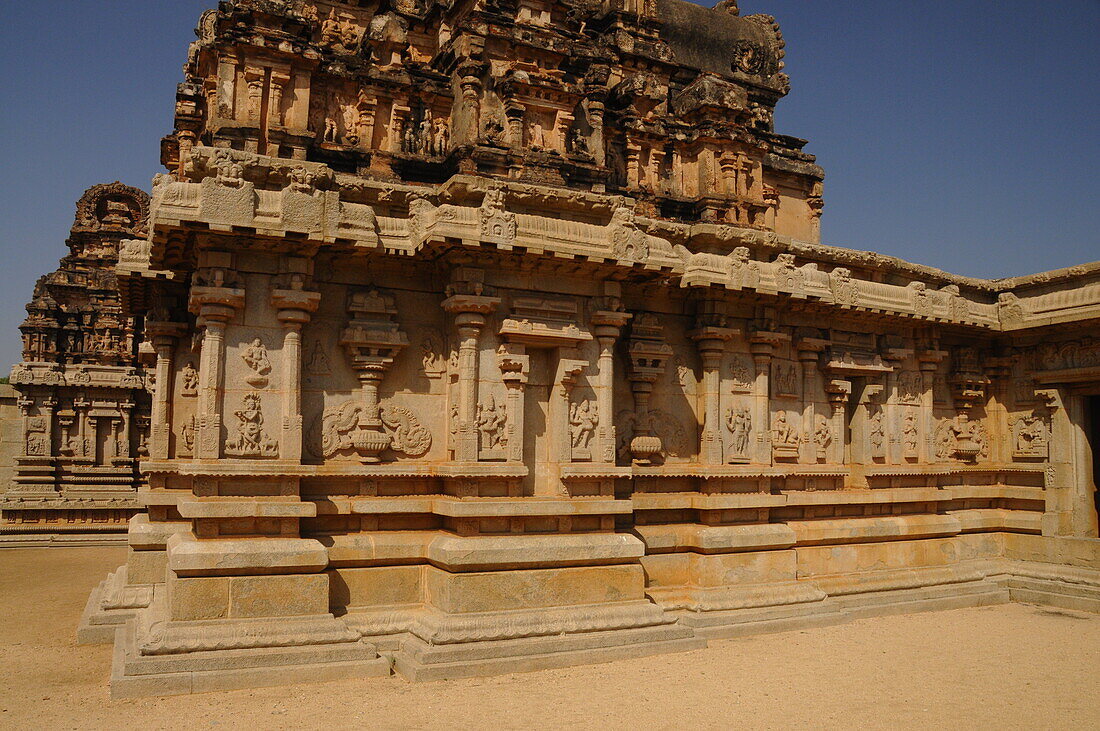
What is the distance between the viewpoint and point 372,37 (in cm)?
1984

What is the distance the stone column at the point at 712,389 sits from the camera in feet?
43.2

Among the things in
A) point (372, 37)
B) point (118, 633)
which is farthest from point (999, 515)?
point (372, 37)

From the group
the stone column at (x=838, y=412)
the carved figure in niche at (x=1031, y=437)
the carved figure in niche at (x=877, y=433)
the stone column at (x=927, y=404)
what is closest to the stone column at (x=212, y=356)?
the stone column at (x=838, y=412)

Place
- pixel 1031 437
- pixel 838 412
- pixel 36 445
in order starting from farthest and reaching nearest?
pixel 36 445, pixel 1031 437, pixel 838 412

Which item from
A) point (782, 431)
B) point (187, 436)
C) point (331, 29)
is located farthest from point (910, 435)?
point (331, 29)

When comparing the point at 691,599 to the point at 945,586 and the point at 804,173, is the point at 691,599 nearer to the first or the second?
the point at 945,586

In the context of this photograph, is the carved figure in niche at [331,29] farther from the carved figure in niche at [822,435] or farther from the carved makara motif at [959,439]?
the carved makara motif at [959,439]

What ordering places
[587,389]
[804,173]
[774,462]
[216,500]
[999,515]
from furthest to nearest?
[804,173]
[999,515]
[774,462]
[587,389]
[216,500]

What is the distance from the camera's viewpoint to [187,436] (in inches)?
543

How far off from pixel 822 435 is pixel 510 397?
6107 millimetres

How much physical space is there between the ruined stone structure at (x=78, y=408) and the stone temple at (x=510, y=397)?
35.2 feet

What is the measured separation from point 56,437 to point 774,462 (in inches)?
899

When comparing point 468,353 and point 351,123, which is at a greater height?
point 351,123

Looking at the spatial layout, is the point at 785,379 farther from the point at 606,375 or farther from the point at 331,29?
the point at 331,29
